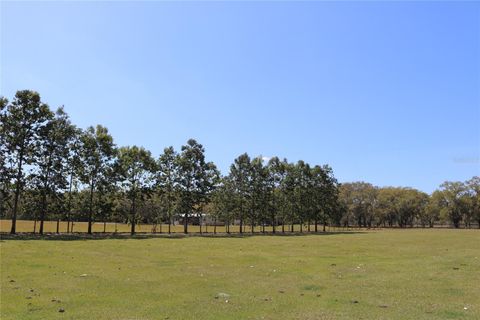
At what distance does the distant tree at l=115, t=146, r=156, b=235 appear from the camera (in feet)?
252

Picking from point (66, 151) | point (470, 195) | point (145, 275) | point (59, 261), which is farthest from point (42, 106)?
point (470, 195)

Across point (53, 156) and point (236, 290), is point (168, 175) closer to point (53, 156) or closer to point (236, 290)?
point (53, 156)

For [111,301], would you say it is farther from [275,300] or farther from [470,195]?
[470,195]

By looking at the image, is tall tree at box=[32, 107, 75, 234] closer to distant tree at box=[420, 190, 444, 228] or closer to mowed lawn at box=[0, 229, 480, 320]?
mowed lawn at box=[0, 229, 480, 320]

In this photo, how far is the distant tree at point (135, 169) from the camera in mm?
76688

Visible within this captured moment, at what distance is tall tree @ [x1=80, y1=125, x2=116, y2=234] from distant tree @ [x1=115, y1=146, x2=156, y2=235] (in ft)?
14.3

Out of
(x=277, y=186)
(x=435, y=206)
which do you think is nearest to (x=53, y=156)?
(x=277, y=186)

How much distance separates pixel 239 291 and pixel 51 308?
6628mm

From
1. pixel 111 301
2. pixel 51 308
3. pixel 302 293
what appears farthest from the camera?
pixel 302 293

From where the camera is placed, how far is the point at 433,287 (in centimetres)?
1727

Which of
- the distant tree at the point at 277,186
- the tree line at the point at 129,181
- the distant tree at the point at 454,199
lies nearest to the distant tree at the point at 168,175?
the tree line at the point at 129,181

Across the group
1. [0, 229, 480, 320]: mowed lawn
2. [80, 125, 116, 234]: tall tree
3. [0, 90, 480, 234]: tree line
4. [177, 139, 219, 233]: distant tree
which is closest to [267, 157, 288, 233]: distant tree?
[0, 90, 480, 234]: tree line

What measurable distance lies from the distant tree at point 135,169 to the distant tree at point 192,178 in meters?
6.80

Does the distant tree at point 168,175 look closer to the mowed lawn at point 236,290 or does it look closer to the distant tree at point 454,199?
the mowed lawn at point 236,290
